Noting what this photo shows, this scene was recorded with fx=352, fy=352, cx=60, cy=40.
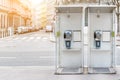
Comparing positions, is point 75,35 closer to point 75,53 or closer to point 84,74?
point 75,53

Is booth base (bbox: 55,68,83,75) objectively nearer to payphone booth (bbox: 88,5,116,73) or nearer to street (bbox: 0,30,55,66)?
payphone booth (bbox: 88,5,116,73)

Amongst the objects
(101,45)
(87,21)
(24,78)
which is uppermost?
(87,21)

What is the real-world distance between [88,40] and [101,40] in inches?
17.5

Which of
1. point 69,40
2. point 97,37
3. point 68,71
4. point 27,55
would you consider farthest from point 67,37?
point 27,55

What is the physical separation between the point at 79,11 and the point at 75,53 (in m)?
1.44

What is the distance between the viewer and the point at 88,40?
11.8 m

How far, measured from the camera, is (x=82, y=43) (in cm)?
1173

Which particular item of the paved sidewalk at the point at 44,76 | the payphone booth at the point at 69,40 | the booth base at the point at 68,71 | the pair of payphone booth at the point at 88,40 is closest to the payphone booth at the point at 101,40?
the pair of payphone booth at the point at 88,40

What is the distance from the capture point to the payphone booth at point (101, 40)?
11.8m

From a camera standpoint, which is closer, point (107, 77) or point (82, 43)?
point (107, 77)

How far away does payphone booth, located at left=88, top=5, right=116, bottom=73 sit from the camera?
1177cm

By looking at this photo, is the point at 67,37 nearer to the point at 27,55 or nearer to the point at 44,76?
the point at 44,76

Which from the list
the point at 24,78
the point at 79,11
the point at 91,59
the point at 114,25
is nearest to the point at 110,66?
the point at 91,59

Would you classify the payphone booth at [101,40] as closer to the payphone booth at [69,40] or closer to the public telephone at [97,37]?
the public telephone at [97,37]
